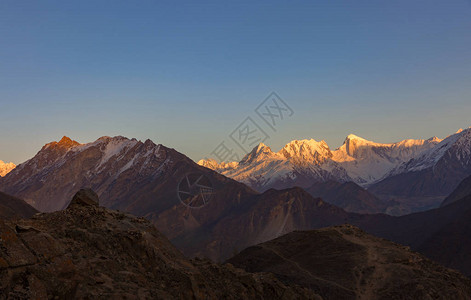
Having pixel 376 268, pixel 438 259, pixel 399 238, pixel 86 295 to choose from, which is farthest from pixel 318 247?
pixel 399 238

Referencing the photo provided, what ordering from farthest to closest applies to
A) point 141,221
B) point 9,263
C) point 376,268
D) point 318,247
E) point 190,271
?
point 318,247 < point 376,268 < point 141,221 < point 190,271 < point 9,263

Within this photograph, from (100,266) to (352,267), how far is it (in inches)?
2093

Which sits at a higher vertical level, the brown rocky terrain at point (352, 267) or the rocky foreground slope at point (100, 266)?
the rocky foreground slope at point (100, 266)

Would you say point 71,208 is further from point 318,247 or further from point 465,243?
point 465,243

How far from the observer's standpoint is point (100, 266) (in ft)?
106

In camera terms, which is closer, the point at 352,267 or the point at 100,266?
the point at 100,266

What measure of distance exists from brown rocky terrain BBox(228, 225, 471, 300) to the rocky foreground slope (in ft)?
74.0

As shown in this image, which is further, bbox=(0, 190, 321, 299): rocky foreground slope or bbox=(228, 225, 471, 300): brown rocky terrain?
bbox=(228, 225, 471, 300): brown rocky terrain

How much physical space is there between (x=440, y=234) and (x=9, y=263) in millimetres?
174929

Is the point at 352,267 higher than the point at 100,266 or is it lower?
lower

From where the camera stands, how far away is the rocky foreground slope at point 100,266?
26.0 m

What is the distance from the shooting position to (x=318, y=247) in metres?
88.6

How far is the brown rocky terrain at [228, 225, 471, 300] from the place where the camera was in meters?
65.1

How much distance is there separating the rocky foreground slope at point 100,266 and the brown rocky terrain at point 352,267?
22.6 m
